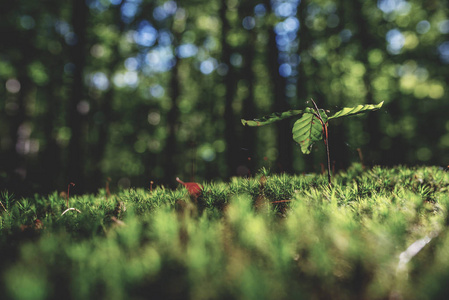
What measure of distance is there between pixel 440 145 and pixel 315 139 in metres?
19.5

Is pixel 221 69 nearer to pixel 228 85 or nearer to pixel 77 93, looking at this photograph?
pixel 228 85

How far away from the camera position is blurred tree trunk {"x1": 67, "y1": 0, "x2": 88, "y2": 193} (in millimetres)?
7066

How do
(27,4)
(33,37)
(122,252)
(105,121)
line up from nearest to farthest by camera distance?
(122,252), (27,4), (33,37), (105,121)

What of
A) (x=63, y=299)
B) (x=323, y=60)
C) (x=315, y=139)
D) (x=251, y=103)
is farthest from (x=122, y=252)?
(x=323, y=60)

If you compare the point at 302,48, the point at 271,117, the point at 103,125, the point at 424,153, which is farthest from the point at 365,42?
the point at 103,125

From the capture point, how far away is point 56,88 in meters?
14.5

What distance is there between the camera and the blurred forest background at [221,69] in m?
8.40

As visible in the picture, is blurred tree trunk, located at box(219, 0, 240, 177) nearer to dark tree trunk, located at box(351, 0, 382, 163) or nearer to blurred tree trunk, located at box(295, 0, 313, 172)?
blurred tree trunk, located at box(295, 0, 313, 172)

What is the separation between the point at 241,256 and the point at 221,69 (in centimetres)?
1448

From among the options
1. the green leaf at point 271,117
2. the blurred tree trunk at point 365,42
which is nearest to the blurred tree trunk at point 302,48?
the blurred tree trunk at point 365,42

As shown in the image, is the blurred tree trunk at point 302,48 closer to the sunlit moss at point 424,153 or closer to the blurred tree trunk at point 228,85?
the blurred tree trunk at point 228,85

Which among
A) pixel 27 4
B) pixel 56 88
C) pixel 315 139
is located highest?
pixel 27 4

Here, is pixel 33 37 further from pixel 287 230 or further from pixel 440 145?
pixel 440 145

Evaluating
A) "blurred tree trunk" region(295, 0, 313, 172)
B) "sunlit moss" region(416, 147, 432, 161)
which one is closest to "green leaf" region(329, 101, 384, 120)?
"blurred tree trunk" region(295, 0, 313, 172)
